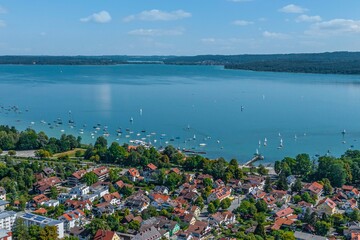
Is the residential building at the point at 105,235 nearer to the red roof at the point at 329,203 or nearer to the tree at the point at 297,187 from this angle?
the red roof at the point at 329,203

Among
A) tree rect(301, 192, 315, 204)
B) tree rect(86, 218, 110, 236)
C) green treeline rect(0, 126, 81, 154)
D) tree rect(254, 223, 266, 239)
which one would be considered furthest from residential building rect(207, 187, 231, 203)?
green treeline rect(0, 126, 81, 154)

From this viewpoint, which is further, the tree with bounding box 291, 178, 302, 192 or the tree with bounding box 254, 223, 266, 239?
the tree with bounding box 291, 178, 302, 192

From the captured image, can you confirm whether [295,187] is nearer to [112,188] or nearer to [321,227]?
[321,227]

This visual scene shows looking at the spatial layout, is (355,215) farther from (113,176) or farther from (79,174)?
(79,174)

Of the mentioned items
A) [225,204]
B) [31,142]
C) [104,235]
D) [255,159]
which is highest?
[31,142]

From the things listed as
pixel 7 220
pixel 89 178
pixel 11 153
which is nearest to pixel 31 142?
pixel 11 153

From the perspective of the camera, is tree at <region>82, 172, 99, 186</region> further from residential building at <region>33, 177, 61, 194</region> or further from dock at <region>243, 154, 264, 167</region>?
dock at <region>243, 154, 264, 167</region>

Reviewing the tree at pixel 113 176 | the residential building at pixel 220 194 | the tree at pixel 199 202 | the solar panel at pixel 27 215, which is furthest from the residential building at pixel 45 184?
the residential building at pixel 220 194
